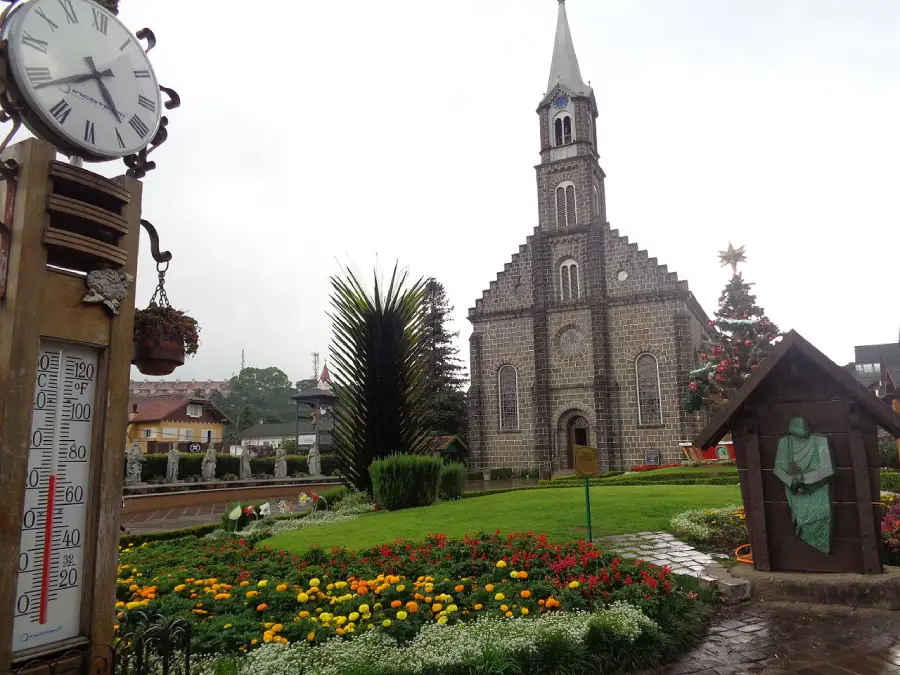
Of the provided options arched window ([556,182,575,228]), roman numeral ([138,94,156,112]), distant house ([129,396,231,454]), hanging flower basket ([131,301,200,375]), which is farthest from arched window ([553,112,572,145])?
hanging flower basket ([131,301,200,375])

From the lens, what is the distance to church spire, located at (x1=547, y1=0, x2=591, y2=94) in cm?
3600

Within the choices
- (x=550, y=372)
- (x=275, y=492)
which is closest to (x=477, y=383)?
(x=550, y=372)

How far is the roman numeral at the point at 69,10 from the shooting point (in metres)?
3.37

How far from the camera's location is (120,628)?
4293mm

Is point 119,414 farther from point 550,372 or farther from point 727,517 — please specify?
point 550,372

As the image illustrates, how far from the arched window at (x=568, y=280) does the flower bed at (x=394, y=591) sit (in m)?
27.2

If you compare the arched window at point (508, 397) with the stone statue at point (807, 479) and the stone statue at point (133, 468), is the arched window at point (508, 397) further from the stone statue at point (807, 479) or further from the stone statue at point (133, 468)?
the stone statue at point (807, 479)

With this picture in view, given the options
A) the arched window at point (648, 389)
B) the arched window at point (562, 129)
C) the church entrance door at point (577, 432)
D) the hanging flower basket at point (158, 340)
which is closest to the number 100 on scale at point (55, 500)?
the hanging flower basket at point (158, 340)

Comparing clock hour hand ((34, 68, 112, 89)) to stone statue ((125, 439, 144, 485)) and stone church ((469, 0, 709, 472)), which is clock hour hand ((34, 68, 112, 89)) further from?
stone church ((469, 0, 709, 472))

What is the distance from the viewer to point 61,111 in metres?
3.30

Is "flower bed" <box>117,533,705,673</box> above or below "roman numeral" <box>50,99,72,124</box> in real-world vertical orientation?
below

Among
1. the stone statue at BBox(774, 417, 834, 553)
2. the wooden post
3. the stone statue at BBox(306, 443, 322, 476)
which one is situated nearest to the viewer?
the wooden post

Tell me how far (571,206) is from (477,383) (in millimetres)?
10676

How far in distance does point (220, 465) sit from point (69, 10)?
27.9 m
